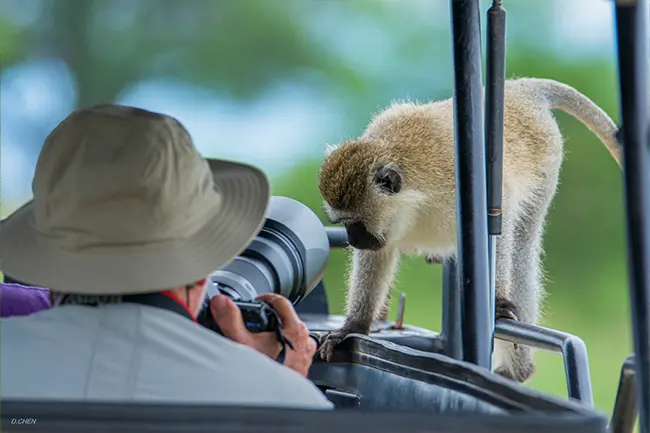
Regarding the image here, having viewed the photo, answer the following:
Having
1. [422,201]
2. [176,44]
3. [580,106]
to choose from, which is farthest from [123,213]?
[176,44]

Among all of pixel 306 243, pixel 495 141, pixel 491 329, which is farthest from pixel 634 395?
pixel 306 243

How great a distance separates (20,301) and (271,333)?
0.38 meters

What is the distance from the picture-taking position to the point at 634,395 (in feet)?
3.91

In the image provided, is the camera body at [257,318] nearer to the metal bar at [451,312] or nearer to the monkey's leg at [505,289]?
the metal bar at [451,312]

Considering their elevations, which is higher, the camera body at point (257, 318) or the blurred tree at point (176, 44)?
the blurred tree at point (176, 44)

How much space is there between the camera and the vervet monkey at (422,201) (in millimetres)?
2590

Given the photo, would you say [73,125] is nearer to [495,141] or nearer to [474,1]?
[474,1]

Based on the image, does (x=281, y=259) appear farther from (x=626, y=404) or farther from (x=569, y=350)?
(x=626, y=404)

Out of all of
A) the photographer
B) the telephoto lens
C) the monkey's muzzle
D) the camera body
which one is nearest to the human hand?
the camera body

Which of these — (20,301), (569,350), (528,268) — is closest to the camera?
(20,301)

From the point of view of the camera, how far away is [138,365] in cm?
92

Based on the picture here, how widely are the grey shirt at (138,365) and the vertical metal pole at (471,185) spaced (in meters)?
0.50

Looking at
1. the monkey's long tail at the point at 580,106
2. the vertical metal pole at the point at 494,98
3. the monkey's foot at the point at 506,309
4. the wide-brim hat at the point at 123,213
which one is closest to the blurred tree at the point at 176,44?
the monkey's long tail at the point at 580,106

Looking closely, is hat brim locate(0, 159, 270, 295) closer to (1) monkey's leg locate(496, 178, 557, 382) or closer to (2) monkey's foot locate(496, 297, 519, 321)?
(2) monkey's foot locate(496, 297, 519, 321)
